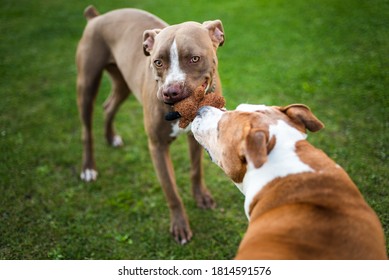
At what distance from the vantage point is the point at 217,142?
305 centimetres

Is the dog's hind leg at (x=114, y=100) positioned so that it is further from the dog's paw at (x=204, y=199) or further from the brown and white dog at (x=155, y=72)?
the dog's paw at (x=204, y=199)

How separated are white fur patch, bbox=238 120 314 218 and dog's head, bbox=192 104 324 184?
2 cm

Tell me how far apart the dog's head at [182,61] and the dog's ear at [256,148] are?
998mm

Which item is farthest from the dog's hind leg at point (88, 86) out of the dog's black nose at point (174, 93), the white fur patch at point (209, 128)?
the white fur patch at point (209, 128)

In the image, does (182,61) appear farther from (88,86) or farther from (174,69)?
(88,86)

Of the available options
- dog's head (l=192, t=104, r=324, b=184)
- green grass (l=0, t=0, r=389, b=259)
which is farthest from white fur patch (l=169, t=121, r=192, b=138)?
green grass (l=0, t=0, r=389, b=259)

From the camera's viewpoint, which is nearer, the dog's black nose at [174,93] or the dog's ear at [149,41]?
the dog's black nose at [174,93]

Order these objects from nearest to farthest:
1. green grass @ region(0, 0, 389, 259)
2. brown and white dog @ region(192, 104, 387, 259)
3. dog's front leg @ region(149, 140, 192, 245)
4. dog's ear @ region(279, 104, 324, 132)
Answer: brown and white dog @ region(192, 104, 387, 259) → dog's ear @ region(279, 104, 324, 132) → dog's front leg @ region(149, 140, 192, 245) → green grass @ region(0, 0, 389, 259)

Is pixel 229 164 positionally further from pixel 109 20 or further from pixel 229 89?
pixel 229 89

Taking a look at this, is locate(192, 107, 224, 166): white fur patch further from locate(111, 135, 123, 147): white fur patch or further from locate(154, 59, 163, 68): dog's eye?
locate(111, 135, 123, 147): white fur patch

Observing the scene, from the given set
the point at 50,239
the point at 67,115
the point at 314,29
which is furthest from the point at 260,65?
the point at 50,239

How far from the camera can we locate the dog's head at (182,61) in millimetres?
3515

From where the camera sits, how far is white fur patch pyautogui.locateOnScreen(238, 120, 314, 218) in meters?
2.71

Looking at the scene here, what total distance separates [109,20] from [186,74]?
6.34ft
